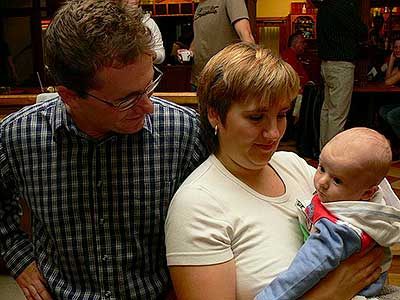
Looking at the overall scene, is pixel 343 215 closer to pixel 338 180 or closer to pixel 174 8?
pixel 338 180

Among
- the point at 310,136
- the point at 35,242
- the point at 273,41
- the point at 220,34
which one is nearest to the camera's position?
the point at 35,242

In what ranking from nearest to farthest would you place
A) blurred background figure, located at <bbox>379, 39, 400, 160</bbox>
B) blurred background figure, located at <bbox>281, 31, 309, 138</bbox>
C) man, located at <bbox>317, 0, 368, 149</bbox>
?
man, located at <bbox>317, 0, 368, 149</bbox>
blurred background figure, located at <bbox>379, 39, 400, 160</bbox>
blurred background figure, located at <bbox>281, 31, 309, 138</bbox>

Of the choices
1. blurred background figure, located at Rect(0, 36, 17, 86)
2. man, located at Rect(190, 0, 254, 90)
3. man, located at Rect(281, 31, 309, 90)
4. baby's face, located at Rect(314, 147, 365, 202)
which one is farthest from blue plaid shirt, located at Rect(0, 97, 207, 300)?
blurred background figure, located at Rect(0, 36, 17, 86)

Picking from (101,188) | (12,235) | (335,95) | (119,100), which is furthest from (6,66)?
(119,100)

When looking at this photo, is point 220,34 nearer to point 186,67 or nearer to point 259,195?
point 259,195

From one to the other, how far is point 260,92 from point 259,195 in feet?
0.85

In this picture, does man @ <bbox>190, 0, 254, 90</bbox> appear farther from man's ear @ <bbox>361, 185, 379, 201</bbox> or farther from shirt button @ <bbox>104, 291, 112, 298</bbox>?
shirt button @ <bbox>104, 291, 112, 298</bbox>

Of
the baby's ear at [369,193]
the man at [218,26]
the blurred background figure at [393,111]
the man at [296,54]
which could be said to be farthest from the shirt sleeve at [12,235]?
the man at [296,54]

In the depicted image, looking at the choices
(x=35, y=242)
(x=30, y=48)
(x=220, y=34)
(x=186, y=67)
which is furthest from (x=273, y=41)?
(x=35, y=242)

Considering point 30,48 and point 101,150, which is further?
point 30,48

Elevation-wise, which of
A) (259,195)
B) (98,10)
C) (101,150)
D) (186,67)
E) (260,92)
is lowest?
(186,67)

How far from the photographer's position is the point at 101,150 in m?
1.40

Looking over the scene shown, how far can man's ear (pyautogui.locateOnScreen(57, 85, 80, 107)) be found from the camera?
4.35 ft

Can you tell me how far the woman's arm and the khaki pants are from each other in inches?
161
